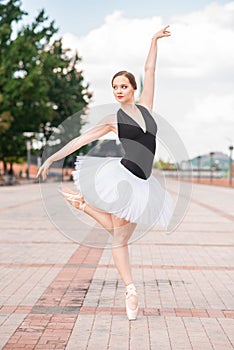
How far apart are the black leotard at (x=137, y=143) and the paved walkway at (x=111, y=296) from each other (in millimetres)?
1390

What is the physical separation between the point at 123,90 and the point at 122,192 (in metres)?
0.91

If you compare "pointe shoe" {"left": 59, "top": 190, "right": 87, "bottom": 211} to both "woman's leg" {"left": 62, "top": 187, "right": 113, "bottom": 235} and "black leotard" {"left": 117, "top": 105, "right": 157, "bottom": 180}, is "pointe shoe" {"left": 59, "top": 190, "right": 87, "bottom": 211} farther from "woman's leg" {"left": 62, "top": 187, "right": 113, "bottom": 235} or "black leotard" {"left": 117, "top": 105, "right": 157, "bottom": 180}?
"black leotard" {"left": 117, "top": 105, "right": 157, "bottom": 180}

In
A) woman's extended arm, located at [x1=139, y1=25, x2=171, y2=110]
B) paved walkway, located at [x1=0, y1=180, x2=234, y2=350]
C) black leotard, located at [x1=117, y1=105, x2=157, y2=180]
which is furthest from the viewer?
woman's extended arm, located at [x1=139, y1=25, x2=171, y2=110]

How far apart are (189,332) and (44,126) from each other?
198 ft

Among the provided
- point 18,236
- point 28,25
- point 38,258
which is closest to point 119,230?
point 38,258

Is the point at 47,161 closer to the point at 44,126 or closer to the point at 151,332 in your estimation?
the point at 151,332

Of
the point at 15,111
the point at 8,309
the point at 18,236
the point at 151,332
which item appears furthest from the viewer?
the point at 15,111

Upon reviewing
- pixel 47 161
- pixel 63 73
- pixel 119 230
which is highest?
pixel 63 73

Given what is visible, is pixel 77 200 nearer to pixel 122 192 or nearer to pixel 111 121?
pixel 122 192

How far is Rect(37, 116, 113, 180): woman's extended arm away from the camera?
5.63 m

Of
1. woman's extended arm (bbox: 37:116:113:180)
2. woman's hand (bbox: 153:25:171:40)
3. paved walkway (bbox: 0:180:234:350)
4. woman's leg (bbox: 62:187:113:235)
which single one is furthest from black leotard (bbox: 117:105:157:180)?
paved walkway (bbox: 0:180:234:350)

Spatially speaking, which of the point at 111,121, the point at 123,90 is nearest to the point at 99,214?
the point at 111,121

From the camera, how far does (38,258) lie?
9672mm

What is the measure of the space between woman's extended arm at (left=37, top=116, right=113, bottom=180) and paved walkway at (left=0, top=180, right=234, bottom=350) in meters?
1.39
